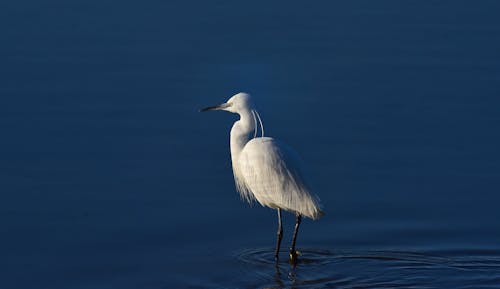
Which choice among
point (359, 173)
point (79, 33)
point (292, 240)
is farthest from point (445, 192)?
point (79, 33)

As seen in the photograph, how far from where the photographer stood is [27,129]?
9727mm

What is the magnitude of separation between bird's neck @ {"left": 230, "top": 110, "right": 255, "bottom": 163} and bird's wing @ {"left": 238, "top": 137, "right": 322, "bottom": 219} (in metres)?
0.16

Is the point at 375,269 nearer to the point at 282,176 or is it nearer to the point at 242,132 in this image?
the point at 282,176

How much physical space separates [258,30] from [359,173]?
2.88 metres

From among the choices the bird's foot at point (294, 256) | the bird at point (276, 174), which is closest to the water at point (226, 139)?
the bird's foot at point (294, 256)

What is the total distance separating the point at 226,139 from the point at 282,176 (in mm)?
1666

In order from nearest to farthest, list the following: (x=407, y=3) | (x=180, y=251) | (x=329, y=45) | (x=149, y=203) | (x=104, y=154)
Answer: (x=180, y=251) → (x=149, y=203) → (x=104, y=154) → (x=329, y=45) → (x=407, y=3)

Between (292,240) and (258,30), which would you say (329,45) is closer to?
(258,30)

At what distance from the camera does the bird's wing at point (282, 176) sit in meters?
8.13

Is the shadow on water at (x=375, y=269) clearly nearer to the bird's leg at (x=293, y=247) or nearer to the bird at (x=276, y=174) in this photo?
the bird's leg at (x=293, y=247)

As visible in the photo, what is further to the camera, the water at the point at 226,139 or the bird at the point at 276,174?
the bird at the point at 276,174

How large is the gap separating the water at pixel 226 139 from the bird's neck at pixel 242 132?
1.96 ft

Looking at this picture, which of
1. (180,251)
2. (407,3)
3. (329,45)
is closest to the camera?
(180,251)

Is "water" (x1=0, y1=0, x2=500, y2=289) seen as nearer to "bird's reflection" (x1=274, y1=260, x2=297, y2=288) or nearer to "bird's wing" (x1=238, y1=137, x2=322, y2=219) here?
"bird's reflection" (x1=274, y1=260, x2=297, y2=288)
